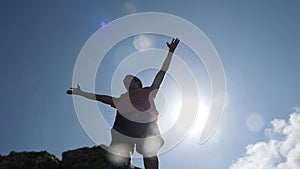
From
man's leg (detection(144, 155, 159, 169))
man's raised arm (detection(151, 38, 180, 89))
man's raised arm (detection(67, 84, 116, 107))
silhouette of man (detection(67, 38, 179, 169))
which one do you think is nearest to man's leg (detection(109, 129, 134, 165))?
silhouette of man (detection(67, 38, 179, 169))

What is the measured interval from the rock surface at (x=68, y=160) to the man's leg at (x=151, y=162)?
0.44m

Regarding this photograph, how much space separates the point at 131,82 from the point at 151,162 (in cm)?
205

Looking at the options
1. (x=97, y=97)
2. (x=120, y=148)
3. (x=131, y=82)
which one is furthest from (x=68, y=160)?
(x=131, y=82)

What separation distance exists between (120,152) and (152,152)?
782 mm

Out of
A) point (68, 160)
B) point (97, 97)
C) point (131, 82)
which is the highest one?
point (131, 82)

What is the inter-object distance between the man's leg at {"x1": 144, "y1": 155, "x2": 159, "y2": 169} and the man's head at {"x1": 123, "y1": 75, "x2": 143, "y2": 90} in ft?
5.99

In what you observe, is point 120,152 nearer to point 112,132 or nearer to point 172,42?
point 112,132

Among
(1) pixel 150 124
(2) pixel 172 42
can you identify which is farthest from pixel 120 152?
(2) pixel 172 42

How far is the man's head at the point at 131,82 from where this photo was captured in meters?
8.57

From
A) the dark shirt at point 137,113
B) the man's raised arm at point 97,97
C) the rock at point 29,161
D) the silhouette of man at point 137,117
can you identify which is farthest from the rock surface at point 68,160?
the man's raised arm at point 97,97

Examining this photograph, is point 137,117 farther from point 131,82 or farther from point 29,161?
point 29,161

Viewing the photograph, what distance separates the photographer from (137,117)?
26.5 ft

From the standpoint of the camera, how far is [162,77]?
8.52 meters

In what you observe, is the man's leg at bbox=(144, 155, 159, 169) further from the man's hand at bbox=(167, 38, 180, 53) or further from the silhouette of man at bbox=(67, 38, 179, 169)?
the man's hand at bbox=(167, 38, 180, 53)
